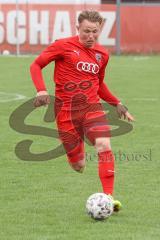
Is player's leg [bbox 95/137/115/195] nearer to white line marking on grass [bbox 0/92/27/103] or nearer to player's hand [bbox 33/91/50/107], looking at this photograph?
player's hand [bbox 33/91/50/107]

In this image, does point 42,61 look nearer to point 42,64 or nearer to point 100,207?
point 42,64

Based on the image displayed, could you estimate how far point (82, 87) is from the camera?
28.7ft

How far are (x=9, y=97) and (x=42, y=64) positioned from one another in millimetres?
11621

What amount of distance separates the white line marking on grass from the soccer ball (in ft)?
37.6

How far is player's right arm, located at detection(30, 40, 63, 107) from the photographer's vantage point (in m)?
8.29

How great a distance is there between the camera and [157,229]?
25.0 ft

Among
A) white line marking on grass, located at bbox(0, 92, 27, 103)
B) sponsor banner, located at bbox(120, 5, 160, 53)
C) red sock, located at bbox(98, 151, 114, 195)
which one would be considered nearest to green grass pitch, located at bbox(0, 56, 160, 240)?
red sock, located at bbox(98, 151, 114, 195)

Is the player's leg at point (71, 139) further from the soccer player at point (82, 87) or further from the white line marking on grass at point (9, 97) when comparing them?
the white line marking on grass at point (9, 97)

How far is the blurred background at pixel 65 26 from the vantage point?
38.1 metres

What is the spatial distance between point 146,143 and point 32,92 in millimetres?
8494

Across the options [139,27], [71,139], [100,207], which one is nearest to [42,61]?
[71,139]

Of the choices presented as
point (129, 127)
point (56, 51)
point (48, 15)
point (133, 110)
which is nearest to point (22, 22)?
point (48, 15)

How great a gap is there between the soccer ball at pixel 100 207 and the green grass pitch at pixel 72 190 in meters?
0.08

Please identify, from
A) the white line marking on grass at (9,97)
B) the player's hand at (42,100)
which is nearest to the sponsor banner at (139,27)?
the white line marking on grass at (9,97)
